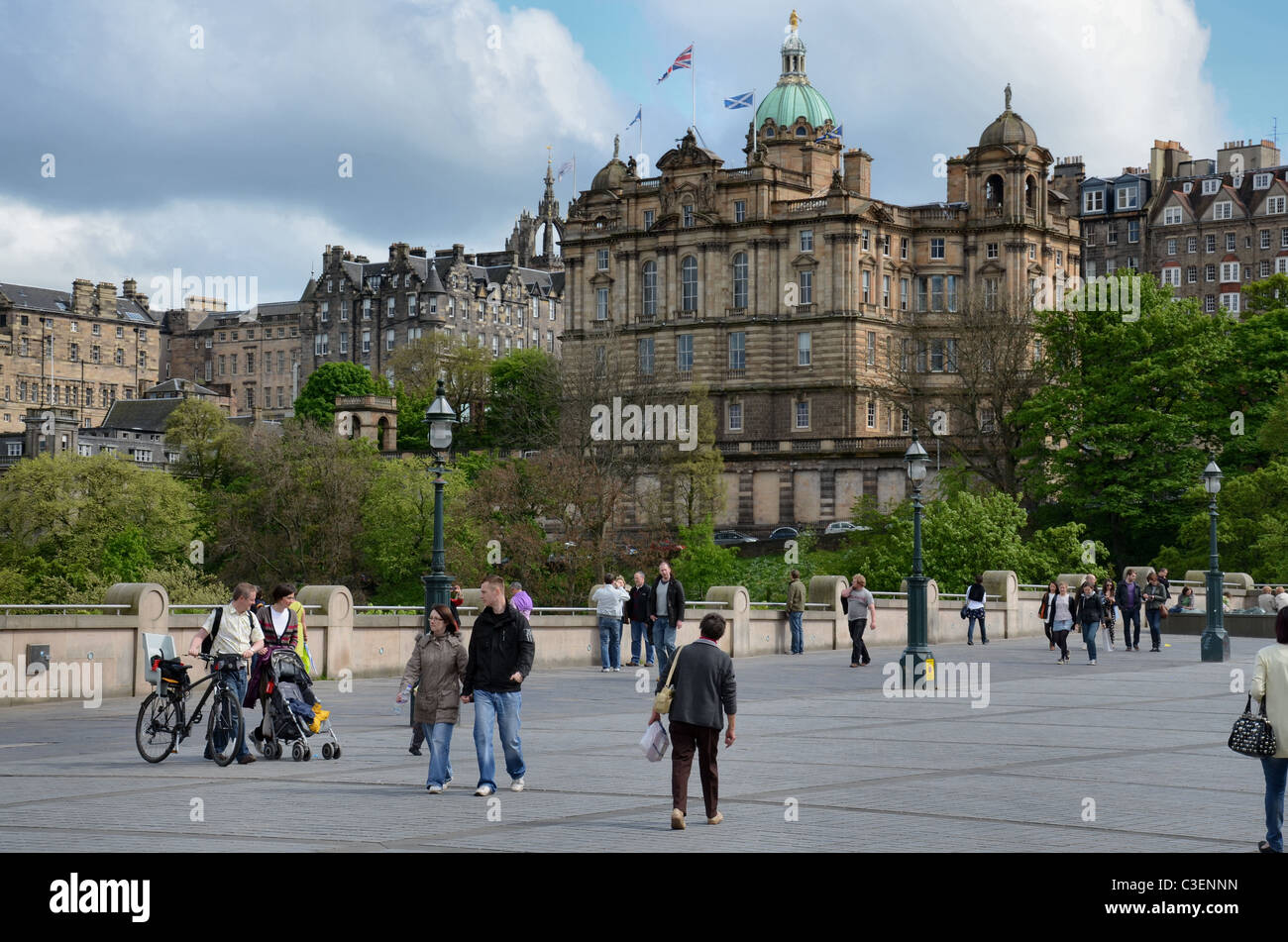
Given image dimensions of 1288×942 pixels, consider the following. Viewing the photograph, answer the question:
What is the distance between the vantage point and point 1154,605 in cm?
4250

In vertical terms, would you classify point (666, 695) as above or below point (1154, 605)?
below

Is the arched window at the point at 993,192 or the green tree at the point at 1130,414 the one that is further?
the arched window at the point at 993,192

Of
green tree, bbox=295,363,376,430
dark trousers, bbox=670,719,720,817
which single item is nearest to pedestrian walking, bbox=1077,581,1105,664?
dark trousers, bbox=670,719,720,817

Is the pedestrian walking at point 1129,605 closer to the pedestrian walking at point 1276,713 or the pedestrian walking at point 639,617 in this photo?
the pedestrian walking at point 639,617

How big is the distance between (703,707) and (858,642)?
22793mm

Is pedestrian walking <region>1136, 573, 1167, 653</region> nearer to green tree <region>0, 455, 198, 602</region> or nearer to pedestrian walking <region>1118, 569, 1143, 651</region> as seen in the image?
pedestrian walking <region>1118, 569, 1143, 651</region>

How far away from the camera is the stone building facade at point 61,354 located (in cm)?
18888

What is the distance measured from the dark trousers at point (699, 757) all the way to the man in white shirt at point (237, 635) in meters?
5.88

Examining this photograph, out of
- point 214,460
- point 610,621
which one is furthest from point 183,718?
point 214,460

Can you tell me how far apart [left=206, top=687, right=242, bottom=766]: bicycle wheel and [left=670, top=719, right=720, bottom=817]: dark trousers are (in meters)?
5.72

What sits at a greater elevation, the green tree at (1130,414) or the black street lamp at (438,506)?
the green tree at (1130,414)

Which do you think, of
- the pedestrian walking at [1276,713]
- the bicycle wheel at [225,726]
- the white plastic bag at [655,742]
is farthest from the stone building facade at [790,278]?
the pedestrian walking at [1276,713]

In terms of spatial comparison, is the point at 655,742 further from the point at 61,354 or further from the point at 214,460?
the point at 61,354
